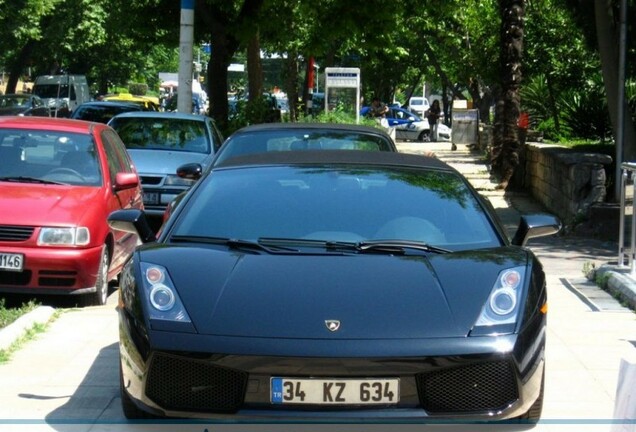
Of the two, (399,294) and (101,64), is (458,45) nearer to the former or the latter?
(101,64)

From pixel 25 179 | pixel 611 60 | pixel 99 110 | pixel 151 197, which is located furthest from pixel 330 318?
pixel 99 110

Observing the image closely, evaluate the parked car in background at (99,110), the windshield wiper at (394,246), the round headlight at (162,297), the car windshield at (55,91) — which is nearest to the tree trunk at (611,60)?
the parked car in background at (99,110)

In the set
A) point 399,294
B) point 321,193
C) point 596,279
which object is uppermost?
point 321,193

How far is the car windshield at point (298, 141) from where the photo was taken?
10.6 metres

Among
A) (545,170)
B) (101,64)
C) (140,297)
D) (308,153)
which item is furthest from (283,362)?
(101,64)

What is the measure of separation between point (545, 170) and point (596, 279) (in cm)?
811

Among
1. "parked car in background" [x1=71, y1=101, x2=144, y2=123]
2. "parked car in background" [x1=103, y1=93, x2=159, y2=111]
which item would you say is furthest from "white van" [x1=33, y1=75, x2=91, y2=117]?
"parked car in background" [x1=71, y1=101, x2=144, y2=123]

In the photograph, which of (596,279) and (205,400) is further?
(596,279)

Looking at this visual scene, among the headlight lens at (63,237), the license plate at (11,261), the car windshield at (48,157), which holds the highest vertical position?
the car windshield at (48,157)

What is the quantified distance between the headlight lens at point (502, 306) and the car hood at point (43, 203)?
4.93 meters

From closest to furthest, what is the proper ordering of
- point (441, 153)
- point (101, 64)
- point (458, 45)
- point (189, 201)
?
point (189, 201), point (441, 153), point (458, 45), point (101, 64)

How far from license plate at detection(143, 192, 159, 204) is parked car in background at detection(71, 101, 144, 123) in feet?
23.0

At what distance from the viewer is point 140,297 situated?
5.15 meters

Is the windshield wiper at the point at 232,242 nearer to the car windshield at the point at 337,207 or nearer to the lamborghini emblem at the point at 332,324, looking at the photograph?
the car windshield at the point at 337,207
